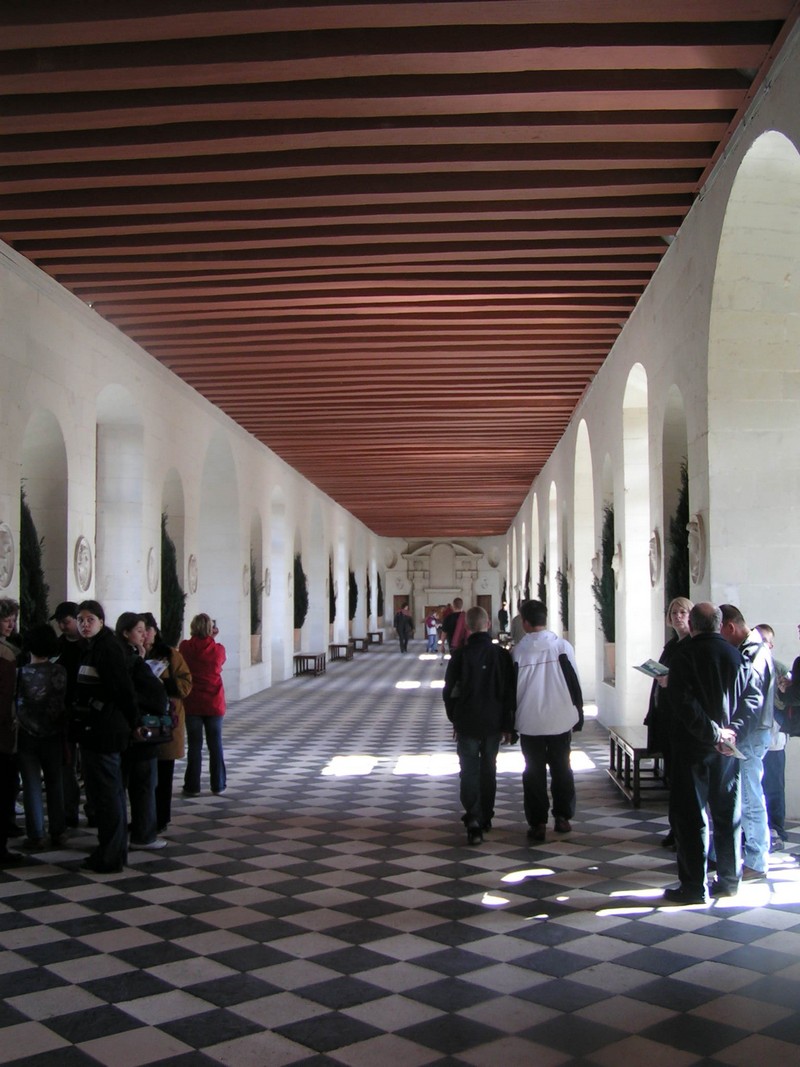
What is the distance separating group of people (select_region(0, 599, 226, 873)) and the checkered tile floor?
24 cm

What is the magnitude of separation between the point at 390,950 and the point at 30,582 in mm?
5240

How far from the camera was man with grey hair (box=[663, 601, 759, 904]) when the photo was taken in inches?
188

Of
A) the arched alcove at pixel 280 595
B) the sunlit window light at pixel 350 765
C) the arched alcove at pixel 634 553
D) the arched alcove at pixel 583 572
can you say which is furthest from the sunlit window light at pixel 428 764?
the arched alcove at pixel 280 595

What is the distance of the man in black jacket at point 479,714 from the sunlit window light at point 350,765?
8.97ft

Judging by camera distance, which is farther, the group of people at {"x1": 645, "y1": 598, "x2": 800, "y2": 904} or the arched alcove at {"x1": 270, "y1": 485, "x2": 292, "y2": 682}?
the arched alcove at {"x1": 270, "y1": 485, "x2": 292, "y2": 682}

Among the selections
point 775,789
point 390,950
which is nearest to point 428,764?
point 775,789

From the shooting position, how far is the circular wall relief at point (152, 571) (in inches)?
433

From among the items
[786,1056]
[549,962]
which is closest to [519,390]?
[549,962]

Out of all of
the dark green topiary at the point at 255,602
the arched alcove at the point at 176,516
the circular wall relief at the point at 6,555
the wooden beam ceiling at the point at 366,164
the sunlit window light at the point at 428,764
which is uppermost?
the wooden beam ceiling at the point at 366,164

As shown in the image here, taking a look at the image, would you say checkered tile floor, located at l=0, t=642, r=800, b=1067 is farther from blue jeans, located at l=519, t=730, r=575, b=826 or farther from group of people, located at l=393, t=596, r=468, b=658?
group of people, located at l=393, t=596, r=468, b=658

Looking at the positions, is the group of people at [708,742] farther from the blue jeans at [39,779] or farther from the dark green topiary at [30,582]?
the dark green topiary at [30,582]

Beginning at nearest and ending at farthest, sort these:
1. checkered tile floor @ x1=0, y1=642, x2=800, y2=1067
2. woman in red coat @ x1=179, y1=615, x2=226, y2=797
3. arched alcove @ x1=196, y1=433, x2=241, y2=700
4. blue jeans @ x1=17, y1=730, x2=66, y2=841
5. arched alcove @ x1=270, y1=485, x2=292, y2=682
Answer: checkered tile floor @ x1=0, y1=642, x2=800, y2=1067
blue jeans @ x1=17, y1=730, x2=66, y2=841
woman in red coat @ x1=179, y1=615, x2=226, y2=797
arched alcove @ x1=196, y1=433, x2=241, y2=700
arched alcove @ x1=270, y1=485, x2=292, y2=682

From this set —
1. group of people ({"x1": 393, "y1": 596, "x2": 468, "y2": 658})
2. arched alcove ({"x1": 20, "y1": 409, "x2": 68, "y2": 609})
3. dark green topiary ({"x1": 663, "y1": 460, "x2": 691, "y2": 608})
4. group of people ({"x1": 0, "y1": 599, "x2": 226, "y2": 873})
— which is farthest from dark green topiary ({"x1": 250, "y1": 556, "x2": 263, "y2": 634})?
group of people ({"x1": 0, "y1": 599, "x2": 226, "y2": 873})

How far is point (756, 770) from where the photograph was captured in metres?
5.31
